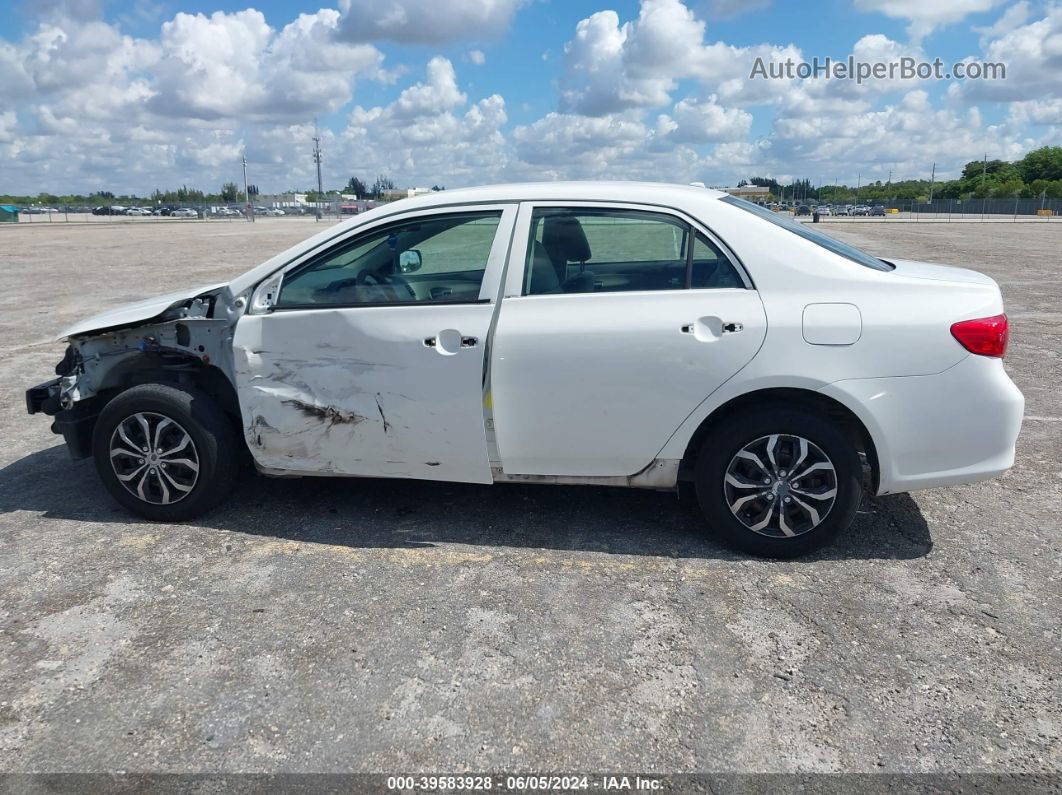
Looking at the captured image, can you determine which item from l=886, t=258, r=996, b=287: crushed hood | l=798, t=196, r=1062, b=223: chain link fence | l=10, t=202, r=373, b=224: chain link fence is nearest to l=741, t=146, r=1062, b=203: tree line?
l=798, t=196, r=1062, b=223: chain link fence

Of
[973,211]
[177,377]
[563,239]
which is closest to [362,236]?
[563,239]

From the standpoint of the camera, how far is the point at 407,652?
10.6ft

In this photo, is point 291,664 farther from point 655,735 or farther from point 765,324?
point 765,324

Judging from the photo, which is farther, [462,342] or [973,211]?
[973,211]

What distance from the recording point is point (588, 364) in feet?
12.5

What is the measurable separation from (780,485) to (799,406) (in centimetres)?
38

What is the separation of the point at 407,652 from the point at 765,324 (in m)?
2.09

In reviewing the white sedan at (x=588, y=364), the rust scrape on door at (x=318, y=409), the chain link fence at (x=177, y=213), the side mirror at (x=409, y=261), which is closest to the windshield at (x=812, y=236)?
the white sedan at (x=588, y=364)

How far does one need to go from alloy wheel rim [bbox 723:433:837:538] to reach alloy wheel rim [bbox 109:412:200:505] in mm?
2808

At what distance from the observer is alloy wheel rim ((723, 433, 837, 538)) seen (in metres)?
3.80

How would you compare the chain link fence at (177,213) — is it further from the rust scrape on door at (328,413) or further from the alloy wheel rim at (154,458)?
the rust scrape on door at (328,413)

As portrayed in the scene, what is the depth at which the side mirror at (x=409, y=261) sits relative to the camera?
4379 mm

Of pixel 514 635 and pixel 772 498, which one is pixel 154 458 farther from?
pixel 772 498

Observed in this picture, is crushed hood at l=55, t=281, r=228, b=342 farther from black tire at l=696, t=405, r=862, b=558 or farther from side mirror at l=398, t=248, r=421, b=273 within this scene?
black tire at l=696, t=405, r=862, b=558
